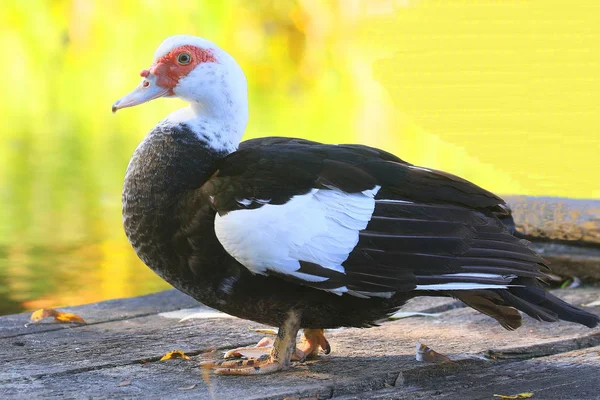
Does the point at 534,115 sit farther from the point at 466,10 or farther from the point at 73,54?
the point at 73,54

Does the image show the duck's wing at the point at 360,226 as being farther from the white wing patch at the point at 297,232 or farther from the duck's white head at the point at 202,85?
the duck's white head at the point at 202,85

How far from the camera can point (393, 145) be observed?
8.77 metres

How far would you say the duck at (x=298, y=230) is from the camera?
2.68 m

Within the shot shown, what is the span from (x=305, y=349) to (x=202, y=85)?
84 cm

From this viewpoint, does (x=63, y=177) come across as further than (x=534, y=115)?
No

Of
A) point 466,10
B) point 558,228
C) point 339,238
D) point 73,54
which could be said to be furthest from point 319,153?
point 73,54

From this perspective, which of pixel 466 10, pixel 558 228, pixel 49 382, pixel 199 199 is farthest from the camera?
pixel 466 10

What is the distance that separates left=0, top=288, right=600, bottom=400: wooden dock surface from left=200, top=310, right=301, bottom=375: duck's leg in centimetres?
3

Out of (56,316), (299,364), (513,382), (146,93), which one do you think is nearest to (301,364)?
(299,364)

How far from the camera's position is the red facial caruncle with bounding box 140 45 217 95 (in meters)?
3.04

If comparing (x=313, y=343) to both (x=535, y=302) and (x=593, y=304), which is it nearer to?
(x=535, y=302)

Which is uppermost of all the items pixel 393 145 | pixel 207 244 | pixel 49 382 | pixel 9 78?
pixel 9 78

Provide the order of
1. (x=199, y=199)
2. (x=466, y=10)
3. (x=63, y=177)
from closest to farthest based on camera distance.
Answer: (x=199, y=199) → (x=63, y=177) → (x=466, y=10)

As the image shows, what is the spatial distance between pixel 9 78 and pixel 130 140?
387 centimetres
